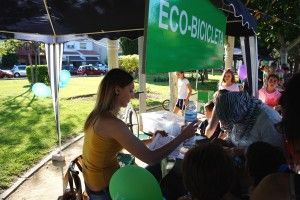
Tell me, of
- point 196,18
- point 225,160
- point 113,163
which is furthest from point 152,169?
point 225,160

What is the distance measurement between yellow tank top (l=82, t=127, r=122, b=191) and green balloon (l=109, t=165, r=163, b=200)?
0.49m

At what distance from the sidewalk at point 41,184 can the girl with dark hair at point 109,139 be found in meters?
2.94

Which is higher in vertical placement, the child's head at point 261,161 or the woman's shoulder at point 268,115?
the woman's shoulder at point 268,115

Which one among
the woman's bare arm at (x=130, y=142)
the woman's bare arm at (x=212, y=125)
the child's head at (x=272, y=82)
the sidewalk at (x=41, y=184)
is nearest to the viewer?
the woman's bare arm at (x=130, y=142)

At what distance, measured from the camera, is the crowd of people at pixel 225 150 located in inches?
71.3

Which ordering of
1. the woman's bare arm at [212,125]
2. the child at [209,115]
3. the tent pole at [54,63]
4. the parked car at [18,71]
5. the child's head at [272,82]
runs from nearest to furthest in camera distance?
the woman's bare arm at [212,125] < the child at [209,115] < the tent pole at [54,63] < the child's head at [272,82] < the parked car at [18,71]

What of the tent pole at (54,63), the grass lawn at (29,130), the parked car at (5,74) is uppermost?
the tent pole at (54,63)

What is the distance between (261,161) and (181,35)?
0.99 metres

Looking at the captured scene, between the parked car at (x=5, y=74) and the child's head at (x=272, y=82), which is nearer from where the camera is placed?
the child's head at (x=272, y=82)

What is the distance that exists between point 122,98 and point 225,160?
1256mm

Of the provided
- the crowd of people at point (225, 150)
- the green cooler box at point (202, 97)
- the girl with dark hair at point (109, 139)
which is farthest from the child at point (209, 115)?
the green cooler box at point (202, 97)

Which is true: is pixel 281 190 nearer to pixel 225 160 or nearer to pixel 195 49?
pixel 225 160

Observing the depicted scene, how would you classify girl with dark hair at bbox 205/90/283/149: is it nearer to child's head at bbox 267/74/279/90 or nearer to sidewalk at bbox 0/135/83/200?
sidewalk at bbox 0/135/83/200

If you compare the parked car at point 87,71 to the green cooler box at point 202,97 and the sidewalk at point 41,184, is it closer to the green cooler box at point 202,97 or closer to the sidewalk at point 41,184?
the green cooler box at point 202,97
